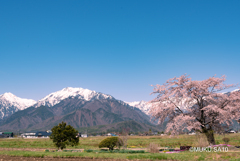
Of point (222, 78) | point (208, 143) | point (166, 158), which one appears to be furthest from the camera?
point (222, 78)

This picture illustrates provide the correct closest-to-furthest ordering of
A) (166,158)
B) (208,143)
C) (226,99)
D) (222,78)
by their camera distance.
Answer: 1. (166,158)
2. (208,143)
3. (226,99)
4. (222,78)

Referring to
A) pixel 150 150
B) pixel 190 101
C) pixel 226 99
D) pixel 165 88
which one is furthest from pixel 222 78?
pixel 150 150

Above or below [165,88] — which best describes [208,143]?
below

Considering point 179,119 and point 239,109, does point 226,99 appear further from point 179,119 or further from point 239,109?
point 179,119

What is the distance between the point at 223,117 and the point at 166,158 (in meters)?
12.6

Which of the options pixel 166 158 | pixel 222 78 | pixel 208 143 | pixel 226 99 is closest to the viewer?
pixel 166 158

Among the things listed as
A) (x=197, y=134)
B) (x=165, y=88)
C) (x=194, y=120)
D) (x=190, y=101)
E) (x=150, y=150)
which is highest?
(x=165, y=88)

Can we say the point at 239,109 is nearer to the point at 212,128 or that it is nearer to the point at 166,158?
the point at 212,128

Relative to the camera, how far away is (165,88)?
40594 mm

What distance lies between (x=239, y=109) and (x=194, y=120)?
280 inches

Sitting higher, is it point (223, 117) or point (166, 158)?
point (223, 117)

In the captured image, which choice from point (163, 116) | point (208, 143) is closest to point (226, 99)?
point (208, 143)

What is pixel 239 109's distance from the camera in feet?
116

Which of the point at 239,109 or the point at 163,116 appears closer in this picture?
the point at 239,109
